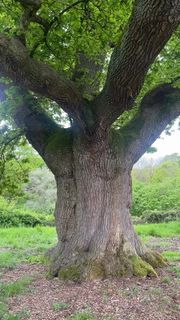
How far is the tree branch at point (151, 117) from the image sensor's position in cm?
686

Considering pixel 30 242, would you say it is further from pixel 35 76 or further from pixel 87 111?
pixel 35 76

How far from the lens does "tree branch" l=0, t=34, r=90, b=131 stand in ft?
16.0

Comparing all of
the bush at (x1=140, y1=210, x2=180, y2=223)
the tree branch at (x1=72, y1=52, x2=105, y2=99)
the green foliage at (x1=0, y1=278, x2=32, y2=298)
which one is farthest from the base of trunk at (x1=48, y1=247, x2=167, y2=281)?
the bush at (x1=140, y1=210, x2=180, y2=223)

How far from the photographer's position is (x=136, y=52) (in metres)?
4.50

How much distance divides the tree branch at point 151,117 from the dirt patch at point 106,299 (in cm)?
229

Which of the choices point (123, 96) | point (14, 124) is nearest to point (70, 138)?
point (14, 124)

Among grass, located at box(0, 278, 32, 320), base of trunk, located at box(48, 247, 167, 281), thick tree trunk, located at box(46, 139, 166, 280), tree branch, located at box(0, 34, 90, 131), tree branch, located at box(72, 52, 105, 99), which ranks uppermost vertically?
tree branch, located at box(72, 52, 105, 99)

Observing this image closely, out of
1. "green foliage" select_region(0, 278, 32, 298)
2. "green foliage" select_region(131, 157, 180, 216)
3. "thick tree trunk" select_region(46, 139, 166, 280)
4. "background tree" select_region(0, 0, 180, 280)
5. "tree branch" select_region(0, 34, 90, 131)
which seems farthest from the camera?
"green foliage" select_region(131, 157, 180, 216)

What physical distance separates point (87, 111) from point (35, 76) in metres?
1.07

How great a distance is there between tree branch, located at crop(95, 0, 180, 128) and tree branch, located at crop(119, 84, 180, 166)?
1.12 m

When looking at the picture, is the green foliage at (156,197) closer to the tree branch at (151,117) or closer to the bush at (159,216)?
the bush at (159,216)

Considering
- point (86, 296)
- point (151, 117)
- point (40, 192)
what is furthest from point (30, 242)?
point (40, 192)

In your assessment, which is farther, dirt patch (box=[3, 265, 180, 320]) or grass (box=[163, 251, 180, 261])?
grass (box=[163, 251, 180, 261])

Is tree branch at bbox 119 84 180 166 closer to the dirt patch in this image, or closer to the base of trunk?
the base of trunk
